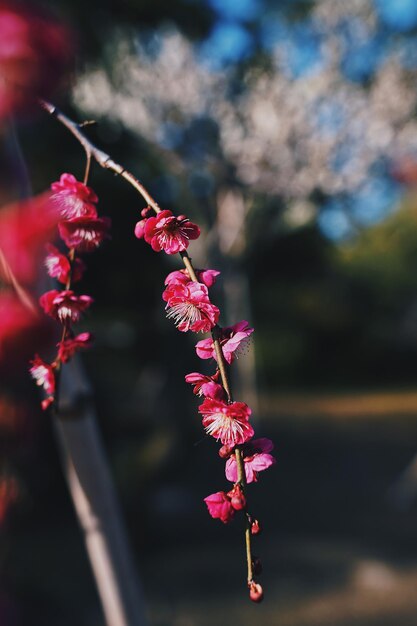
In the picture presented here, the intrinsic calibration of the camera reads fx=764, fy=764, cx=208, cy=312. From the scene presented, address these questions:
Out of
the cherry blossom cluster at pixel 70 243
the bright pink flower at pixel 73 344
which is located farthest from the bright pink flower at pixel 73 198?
the bright pink flower at pixel 73 344

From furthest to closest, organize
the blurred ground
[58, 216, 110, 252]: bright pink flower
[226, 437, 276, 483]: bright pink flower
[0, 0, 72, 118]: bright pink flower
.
Result: the blurred ground
[58, 216, 110, 252]: bright pink flower
[226, 437, 276, 483]: bright pink flower
[0, 0, 72, 118]: bright pink flower

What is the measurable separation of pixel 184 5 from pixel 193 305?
3.58 metres

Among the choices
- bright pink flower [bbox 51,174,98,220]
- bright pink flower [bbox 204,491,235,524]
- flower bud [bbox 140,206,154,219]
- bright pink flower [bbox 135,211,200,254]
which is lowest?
bright pink flower [bbox 204,491,235,524]

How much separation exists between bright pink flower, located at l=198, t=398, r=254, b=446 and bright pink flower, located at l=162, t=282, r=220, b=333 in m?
0.06

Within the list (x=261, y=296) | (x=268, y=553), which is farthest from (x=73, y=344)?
(x=261, y=296)

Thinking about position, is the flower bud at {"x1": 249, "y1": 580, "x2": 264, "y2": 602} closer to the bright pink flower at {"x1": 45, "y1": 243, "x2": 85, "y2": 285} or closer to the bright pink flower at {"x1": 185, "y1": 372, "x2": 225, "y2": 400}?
the bright pink flower at {"x1": 185, "y1": 372, "x2": 225, "y2": 400}

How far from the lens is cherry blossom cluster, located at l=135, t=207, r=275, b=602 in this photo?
56 centimetres

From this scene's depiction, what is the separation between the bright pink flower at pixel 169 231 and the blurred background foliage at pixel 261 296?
16 centimetres

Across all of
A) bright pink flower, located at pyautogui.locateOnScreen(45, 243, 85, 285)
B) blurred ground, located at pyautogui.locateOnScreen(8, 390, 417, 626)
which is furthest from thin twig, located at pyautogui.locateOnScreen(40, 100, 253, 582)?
blurred ground, located at pyautogui.locateOnScreen(8, 390, 417, 626)

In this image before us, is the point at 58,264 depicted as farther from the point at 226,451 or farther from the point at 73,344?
the point at 226,451

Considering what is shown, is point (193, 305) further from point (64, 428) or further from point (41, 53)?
point (64, 428)

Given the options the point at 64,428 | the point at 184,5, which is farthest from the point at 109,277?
the point at 64,428

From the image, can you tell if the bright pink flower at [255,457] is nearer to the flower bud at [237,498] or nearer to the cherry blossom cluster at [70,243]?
the flower bud at [237,498]

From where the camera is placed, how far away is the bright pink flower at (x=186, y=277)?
622 millimetres
